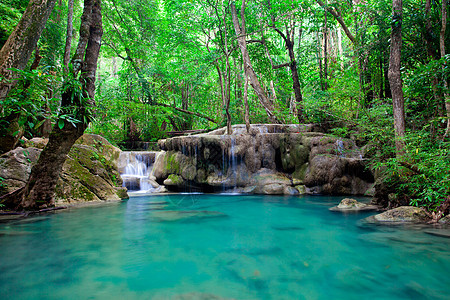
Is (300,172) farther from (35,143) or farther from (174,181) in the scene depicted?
(35,143)

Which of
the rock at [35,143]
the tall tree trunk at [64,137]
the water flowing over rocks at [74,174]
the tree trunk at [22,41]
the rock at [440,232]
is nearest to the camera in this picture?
the tree trunk at [22,41]

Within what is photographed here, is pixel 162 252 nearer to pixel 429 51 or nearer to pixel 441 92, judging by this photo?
pixel 441 92

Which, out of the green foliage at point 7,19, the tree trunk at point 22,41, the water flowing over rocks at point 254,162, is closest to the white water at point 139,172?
the water flowing over rocks at point 254,162

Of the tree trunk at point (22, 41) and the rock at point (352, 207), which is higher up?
the tree trunk at point (22, 41)

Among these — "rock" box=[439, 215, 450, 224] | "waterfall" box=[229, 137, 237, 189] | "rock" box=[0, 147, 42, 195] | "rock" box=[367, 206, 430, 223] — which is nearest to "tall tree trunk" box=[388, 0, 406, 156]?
"rock" box=[367, 206, 430, 223]

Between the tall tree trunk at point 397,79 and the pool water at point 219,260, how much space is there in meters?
1.88

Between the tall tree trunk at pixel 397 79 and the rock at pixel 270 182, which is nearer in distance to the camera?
the tall tree trunk at pixel 397 79

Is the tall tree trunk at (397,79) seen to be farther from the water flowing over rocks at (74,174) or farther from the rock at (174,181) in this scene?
the rock at (174,181)

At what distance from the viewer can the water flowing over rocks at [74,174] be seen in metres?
5.42

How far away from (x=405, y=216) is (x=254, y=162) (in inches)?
249

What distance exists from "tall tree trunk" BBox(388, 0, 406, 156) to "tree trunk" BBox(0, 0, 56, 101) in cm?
596

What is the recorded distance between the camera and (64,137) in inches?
184

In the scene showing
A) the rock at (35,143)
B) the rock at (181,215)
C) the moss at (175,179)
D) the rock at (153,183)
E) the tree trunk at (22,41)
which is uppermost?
the tree trunk at (22,41)

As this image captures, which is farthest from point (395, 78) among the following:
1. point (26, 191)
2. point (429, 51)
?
point (26, 191)
